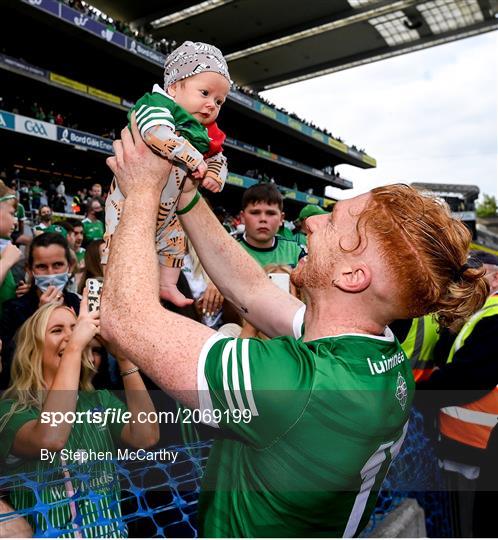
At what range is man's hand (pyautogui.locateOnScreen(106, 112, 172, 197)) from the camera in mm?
1322

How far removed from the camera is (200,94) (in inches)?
77.0

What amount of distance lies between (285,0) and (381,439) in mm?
28933

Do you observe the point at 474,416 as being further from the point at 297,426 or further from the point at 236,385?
the point at 236,385

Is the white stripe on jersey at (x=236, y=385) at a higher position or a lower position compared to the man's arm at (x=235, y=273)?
lower

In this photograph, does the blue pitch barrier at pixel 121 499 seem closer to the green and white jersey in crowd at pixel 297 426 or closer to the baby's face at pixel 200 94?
the green and white jersey in crowd at pixel 297 426

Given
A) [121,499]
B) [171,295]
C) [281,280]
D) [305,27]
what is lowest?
[121,499]

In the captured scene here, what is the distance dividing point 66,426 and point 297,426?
43.7 inches

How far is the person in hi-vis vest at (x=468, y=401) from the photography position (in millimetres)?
2790

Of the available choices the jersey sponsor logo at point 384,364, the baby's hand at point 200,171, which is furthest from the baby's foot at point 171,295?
the jersey sponsor logo at point 384,364

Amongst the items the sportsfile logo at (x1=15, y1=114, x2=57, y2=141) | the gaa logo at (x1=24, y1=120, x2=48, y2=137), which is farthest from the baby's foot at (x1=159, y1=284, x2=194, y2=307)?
the gaa logo at (x1=24, y1=120, x2=48, y2=137)

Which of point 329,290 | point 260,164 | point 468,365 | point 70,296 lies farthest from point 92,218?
point 260,164

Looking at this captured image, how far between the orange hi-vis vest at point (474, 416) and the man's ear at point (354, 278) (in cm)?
190

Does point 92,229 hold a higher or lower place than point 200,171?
higher

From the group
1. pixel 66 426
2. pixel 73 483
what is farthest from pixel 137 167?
pixel 73 483
